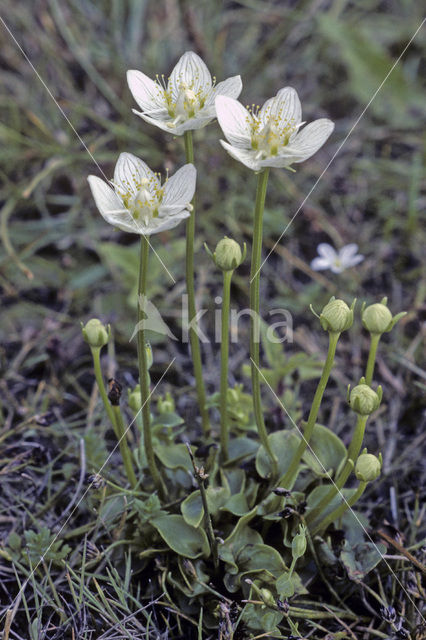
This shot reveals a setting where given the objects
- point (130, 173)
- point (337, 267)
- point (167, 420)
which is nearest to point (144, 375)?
point (167, 420)

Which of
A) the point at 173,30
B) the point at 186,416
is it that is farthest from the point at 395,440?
the point at 173,30

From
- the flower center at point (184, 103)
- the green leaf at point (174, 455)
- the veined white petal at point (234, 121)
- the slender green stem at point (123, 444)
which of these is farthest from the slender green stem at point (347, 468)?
the flower center at point (184, 103)

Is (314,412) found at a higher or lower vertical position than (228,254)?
lower

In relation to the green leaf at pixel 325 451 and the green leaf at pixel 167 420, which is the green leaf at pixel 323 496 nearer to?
the green leaf at pixel 325 451

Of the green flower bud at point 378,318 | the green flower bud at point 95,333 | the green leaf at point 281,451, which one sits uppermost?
the green flower bud at point 95,333

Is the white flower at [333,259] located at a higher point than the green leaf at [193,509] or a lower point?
higher

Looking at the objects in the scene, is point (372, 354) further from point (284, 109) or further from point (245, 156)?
point (284, 109)

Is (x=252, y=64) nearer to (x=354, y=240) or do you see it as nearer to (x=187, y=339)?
(x=354, y=240)

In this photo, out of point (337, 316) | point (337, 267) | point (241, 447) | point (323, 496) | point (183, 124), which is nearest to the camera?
point (337, 316)
